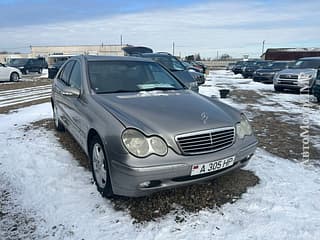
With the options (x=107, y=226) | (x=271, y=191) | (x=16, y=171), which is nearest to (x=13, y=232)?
(x=107, y=226)

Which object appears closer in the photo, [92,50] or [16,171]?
[16,171]

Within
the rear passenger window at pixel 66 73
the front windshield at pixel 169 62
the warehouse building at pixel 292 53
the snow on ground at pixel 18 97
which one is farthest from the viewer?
the warehouse building at pixel 292 53

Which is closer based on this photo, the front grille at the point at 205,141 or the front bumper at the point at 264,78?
the front grille at the point at 205,141

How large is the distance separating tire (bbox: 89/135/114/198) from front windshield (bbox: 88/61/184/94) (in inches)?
29.3

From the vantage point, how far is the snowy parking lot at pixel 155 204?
2637 millimetres

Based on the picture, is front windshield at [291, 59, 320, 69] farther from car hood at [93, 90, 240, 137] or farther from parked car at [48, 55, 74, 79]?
car hood at [93, 90, 240, 137]

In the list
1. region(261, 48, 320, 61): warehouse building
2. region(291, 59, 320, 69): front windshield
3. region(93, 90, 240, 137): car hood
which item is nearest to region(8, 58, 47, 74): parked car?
region(291, 59, 320, 69): front windshield

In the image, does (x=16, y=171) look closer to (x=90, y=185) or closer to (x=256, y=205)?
(x=90, y=185)

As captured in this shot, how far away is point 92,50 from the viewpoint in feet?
228

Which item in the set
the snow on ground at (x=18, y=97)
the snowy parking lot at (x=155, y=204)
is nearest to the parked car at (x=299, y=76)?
the snowy parking lot at (x=155, y=204)

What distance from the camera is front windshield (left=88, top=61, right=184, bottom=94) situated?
3848 mm

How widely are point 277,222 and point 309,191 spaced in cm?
86

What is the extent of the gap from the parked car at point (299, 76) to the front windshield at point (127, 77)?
992 centimetres

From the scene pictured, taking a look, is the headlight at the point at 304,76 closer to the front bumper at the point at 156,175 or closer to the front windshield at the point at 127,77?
the front windshield at the point at 127,77
